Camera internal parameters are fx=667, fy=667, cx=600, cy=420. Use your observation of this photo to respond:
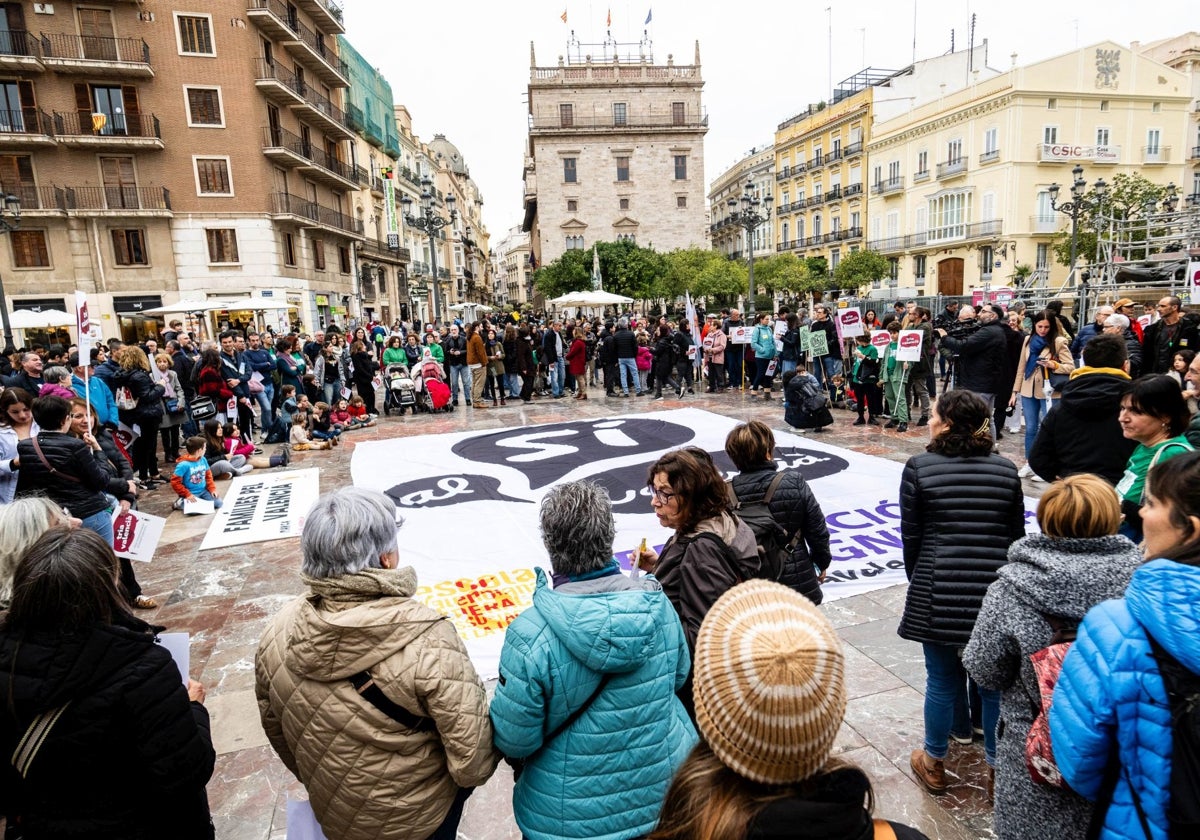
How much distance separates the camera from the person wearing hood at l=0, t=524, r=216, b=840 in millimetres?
1646

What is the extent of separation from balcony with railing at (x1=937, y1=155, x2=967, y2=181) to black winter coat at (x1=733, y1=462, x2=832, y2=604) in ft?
133

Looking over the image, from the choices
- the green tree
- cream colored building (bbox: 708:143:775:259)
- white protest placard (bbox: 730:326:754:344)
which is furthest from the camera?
cream colored building (bbox: 708:143:775:259)

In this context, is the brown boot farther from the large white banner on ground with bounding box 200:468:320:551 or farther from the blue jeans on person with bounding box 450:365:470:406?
the blue jeans on person with bounding box 450:365:470:406

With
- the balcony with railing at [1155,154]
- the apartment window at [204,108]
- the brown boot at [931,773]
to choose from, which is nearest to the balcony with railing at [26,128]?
the apartment window at [204,108]

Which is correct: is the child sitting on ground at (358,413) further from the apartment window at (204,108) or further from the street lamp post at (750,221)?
the apartment window at (204,108)

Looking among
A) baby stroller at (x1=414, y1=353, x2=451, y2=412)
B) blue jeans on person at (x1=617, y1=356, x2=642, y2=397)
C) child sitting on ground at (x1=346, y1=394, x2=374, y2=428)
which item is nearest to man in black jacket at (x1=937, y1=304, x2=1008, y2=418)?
blue jeans on person at (x1=617, y1=356, x2=642, y2=397)

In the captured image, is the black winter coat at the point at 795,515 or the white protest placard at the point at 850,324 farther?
the white protest placard at the point at 850,324

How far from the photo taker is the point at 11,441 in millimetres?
4383

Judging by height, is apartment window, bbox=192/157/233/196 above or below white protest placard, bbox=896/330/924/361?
above

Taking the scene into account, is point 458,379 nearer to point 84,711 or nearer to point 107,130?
point 84,711

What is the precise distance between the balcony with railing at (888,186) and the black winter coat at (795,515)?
44.4 meters

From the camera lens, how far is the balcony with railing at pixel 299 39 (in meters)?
25.4

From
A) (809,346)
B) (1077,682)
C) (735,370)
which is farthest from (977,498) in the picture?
(735,370)

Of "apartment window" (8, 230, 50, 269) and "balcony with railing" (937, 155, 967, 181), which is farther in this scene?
"balcony with railing" (937, 155, 967, 181)
